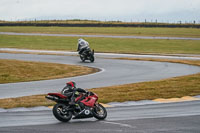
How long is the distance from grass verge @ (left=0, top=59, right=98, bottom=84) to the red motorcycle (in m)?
11.3

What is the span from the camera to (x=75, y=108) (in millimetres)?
11594

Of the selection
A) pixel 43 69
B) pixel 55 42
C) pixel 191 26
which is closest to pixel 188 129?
pixel 43 69

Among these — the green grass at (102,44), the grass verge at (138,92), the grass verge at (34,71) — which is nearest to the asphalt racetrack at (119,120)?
the grass verge at (138,92)

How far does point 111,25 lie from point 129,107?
71862 millimetres

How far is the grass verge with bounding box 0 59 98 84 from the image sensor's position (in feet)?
78.5

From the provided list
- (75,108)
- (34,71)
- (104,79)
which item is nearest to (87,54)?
(34,71)

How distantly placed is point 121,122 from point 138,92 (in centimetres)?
626

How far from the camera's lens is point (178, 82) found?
20875mm

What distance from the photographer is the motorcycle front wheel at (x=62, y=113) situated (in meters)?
11.2

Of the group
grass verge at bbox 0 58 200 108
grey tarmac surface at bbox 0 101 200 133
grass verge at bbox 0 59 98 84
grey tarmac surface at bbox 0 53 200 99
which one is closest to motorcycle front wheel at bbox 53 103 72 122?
grey tarmac surface at bbox 0 101 200 133

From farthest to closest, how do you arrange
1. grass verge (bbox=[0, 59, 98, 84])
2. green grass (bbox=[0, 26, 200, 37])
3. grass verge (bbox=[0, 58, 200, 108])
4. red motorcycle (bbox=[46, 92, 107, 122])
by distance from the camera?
green grass (bbox=[0, 26, 200, 37]) → grass verge (bbox=[0, 59, 98, 84]) → grass verge (bbox=[0, 58, 200, 108]) → red motorcycle (bbox=[46, 92, 107, 122])

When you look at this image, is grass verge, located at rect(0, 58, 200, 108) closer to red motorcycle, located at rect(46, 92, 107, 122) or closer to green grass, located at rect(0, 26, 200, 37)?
red motorcycle, located at rect(46, 92, 107, 122)

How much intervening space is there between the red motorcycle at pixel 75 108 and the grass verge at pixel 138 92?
3.04m

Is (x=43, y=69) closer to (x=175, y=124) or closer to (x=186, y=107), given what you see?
(x=186, y=107)
